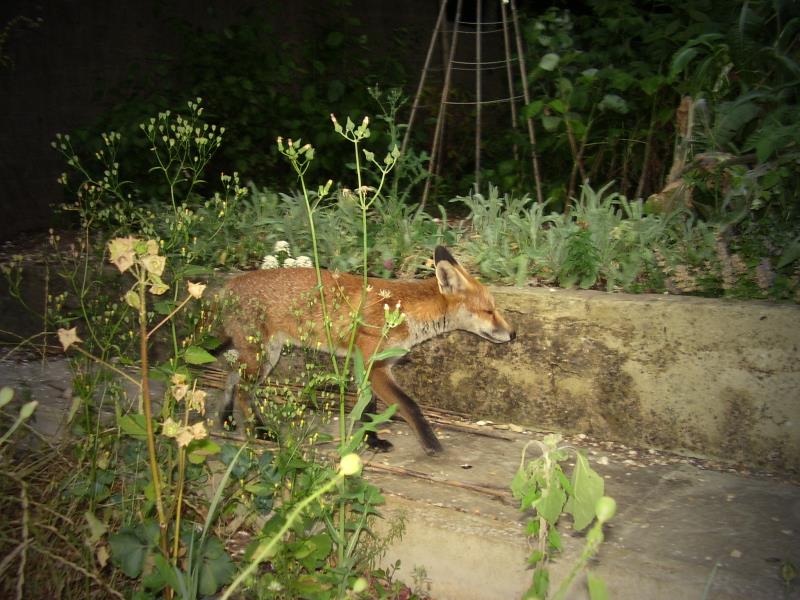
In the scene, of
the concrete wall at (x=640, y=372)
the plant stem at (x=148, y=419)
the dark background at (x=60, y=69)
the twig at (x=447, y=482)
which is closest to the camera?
the plant stem at (x=148, y=419)

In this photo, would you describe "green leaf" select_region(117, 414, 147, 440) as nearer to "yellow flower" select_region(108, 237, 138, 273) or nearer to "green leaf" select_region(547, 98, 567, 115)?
"yellow flower" select_region(108, 237, 138, 273)

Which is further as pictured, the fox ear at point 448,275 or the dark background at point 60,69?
the dark background at point 60,69

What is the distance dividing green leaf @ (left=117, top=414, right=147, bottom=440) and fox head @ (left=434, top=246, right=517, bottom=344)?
6.07 feet

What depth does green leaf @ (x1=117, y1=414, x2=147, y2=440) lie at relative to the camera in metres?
2.69

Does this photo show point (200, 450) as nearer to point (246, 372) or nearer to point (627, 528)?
point (246, 372)

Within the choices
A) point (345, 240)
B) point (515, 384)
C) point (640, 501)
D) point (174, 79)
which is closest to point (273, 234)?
point (345, 240)

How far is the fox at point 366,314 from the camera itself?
13.3 ft

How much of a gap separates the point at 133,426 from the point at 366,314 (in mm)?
1591

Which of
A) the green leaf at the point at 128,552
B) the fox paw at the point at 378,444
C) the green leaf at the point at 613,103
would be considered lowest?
the fox paw at the point at 378,444

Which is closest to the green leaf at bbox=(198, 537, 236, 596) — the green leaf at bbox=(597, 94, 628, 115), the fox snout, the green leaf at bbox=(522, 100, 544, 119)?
the fox snout

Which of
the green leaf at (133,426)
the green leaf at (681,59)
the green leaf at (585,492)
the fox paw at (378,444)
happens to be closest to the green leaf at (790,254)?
the green leaf at (681,59)

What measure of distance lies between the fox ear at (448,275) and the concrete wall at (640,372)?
9.7 inches

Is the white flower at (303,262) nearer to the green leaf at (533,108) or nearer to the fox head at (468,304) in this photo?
the fox head at (468,304)

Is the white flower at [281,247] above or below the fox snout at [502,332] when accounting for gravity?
above
